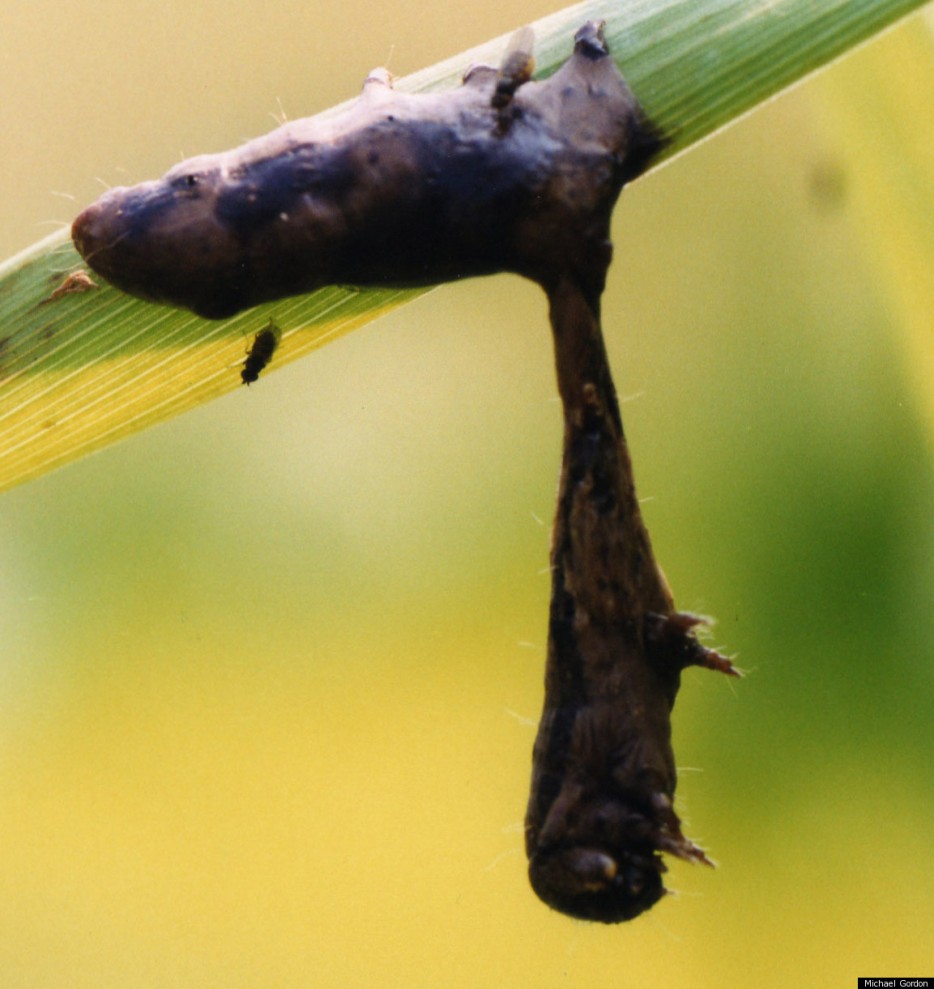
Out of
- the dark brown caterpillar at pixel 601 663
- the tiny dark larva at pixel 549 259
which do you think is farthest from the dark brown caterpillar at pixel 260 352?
the dark brown caterpillar at pixel 601 663

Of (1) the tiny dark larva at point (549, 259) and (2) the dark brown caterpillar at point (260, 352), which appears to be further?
(2) the dark brown caterpillar at point (260, 352)

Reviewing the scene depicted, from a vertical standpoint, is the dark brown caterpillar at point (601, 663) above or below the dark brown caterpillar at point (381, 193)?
below

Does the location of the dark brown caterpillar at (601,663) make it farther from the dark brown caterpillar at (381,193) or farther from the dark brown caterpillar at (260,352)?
the dark brown caterpillar at (260,352)

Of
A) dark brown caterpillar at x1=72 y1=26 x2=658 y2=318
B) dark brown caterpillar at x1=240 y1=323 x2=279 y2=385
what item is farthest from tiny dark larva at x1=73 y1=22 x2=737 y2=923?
dark brown caterpillar at x1=240 y1=323 x2=279 y2=385

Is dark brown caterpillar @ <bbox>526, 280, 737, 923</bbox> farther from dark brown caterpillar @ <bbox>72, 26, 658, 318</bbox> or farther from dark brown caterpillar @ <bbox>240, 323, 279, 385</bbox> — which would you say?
dark brown caterpillar @ <bbox>240, 323, 279, 385</bbox>

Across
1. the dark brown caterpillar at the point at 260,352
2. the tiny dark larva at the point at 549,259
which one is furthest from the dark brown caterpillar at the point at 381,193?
the dark brown caterpillar at the point at 260,352

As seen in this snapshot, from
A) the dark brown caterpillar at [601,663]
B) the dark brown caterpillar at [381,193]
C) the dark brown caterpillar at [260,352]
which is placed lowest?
the dark brown caterpillar at [601,663]

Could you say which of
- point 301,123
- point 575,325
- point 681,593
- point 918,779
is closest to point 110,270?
point 301,123

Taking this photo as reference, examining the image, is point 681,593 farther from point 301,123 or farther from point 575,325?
point 301,123
